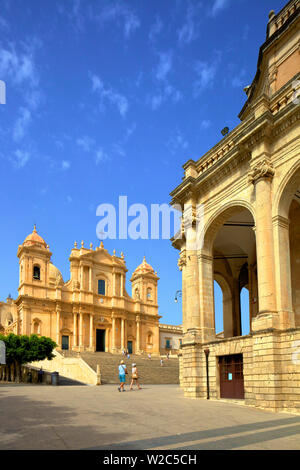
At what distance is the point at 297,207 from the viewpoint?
58.0ft

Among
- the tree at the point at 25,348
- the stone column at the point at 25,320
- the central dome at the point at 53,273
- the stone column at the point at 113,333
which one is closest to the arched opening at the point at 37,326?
the stone column at the point at 25,320

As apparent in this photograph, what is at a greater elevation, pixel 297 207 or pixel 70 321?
pixel 297 207

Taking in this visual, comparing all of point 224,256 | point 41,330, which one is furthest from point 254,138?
point 41,330

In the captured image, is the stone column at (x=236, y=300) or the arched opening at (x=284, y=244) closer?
the arched opening at (x=284, y=244)

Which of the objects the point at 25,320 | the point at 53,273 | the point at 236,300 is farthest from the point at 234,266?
the point at 53,273

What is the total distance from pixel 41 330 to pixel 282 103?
42.5m

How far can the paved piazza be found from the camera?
7.03 metres

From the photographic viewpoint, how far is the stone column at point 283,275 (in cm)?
1367

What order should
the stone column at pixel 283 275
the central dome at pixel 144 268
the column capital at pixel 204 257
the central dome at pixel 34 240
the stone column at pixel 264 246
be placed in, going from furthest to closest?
1. the central dome at pixel 144 268
2. the central dome at pixel 34 240
3. the column capital at pixel 204 257
4. the stone column at pixel 264 246
5. the stone column at pixel 283 275

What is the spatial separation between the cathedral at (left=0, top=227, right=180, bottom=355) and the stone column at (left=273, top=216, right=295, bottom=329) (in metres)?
40.4

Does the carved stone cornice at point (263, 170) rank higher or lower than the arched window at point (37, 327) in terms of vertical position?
higher

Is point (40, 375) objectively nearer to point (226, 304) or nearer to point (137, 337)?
point (226, 304)

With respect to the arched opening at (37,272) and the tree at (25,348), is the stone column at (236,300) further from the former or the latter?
the arched opening at (37,272)
